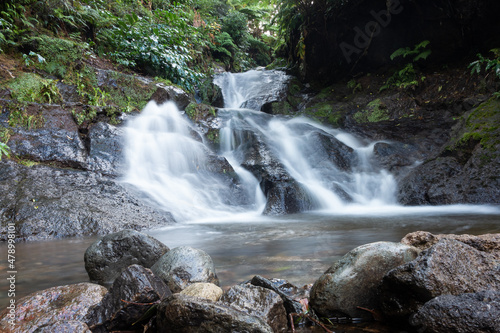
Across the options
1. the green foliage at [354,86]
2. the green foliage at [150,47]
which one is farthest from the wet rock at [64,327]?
the green foliage at [354,86]

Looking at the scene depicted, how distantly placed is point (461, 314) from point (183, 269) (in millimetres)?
1762

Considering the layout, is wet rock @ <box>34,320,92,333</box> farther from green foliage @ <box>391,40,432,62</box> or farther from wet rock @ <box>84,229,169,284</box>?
green foliage @ <box>391,40,432,62</box>

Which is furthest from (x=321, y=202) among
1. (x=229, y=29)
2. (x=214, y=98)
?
(x=229, y=29)

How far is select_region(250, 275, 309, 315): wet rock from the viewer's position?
6.12 ft

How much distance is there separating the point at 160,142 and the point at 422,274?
23.8 ft

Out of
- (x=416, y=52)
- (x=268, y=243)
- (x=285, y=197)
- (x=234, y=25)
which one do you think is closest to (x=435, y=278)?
(x=268, y=243)

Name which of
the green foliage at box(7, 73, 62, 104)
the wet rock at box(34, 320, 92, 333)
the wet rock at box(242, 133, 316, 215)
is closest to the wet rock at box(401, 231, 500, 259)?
the wet rock at box(34, 320, 92, 333)

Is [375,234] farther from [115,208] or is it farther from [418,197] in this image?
[115,208]

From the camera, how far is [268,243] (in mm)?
4020

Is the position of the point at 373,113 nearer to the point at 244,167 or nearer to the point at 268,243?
the point at 244,167

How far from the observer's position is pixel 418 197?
7.09 m

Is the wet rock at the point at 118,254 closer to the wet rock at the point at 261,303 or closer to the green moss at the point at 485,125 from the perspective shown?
the wet rock at the point at 261,303

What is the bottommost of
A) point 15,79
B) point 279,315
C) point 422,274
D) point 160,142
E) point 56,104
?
point 279,315

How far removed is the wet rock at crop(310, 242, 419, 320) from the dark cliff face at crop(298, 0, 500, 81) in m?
10.7
